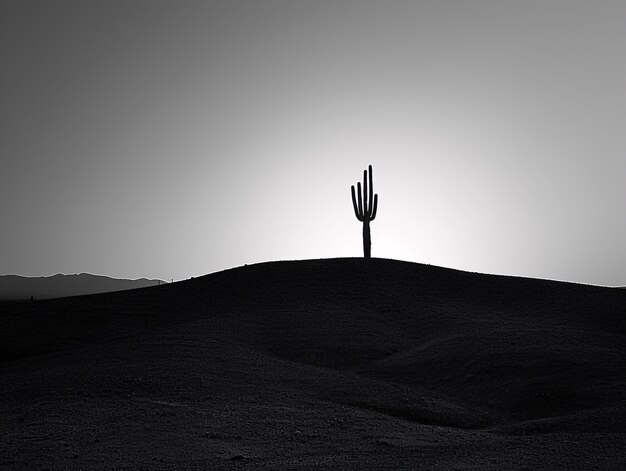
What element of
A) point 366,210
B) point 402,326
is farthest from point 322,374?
point 366,210

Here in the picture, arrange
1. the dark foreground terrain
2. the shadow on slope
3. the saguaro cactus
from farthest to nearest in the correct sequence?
the saguaro cactus
the shadow on slope
the dark foreground terrain

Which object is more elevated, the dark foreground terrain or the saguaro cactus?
the saguaro cactus

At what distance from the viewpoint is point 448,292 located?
30750 millimetres

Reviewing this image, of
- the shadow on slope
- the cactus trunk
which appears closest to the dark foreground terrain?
the shadow on slope

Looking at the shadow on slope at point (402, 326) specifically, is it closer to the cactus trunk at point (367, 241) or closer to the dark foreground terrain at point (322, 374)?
the dark foreground terrain at point (322, 374)

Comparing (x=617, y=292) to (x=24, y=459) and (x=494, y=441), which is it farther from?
(x=24, y=459)

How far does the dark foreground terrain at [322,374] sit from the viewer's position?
10906 mm

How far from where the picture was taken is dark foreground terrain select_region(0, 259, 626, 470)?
10906 millimetres

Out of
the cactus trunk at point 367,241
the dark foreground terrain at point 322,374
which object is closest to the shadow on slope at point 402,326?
the dark foreground terrain at point 322,374

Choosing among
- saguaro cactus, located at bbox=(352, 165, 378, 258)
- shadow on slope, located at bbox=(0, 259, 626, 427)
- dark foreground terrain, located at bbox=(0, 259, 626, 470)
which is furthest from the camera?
saguaro cactus, located at bbox=(352, 165, 378, 258)

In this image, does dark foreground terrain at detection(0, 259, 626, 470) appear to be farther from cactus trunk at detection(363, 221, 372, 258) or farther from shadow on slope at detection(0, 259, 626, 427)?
cactus trunk at detection(363, 221, 372, 258)

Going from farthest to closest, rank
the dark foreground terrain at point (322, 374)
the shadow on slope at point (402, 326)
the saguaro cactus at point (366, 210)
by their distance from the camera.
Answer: the saguaro cactus at point (366, 210)
the shadow on slope at point (402, 326)
the dark foreground terrain at point (322, 374)

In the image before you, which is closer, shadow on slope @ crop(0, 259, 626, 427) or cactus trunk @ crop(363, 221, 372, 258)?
shadow on slope @ crop(0, 259, 626, 427)

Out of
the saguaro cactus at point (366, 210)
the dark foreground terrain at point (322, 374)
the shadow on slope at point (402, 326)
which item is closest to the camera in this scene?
the dark foreground terrain at point (322, 374)
